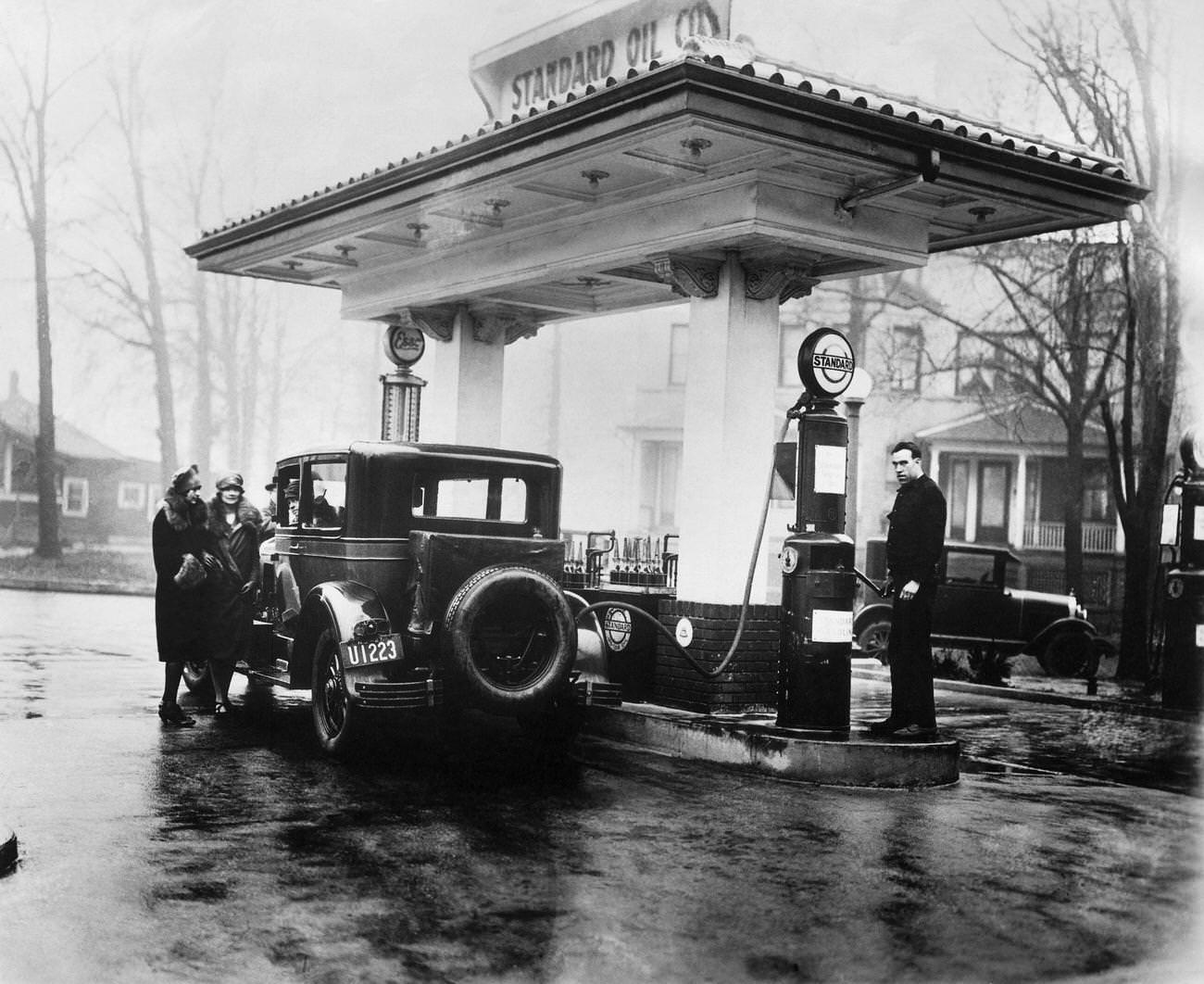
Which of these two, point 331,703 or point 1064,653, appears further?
point 1064,653

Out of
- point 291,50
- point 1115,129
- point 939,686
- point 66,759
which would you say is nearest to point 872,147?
point 291,50

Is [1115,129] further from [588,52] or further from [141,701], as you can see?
[141,701]

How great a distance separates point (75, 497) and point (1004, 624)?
27590mm

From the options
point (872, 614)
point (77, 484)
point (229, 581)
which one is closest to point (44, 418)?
point (77, 484)

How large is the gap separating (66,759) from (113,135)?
66.5 feet

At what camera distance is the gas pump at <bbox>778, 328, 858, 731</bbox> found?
8203 millimetres

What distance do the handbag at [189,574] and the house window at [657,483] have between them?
92.1ft

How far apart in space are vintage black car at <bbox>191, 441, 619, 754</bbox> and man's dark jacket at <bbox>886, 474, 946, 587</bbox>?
7.01ft

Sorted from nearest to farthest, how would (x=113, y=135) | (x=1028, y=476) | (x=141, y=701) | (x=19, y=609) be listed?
(x=141, y=701), (x=19, y=609), (x=113, y=135), (x=1028, y=476)

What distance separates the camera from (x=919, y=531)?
8422mm

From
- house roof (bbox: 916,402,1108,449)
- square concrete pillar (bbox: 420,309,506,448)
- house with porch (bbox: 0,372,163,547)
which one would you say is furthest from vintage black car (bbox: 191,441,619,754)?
house roof (bbox: 916,402,1108,449)

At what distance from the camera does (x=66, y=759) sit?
7691 millimetres

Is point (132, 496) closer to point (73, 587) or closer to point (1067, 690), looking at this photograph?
point (73, 587)

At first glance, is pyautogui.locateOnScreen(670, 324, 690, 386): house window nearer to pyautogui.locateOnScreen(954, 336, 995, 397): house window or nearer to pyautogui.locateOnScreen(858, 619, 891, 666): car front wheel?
pyautogui.locateOnScreen(954, 336, 995, 397): house window
